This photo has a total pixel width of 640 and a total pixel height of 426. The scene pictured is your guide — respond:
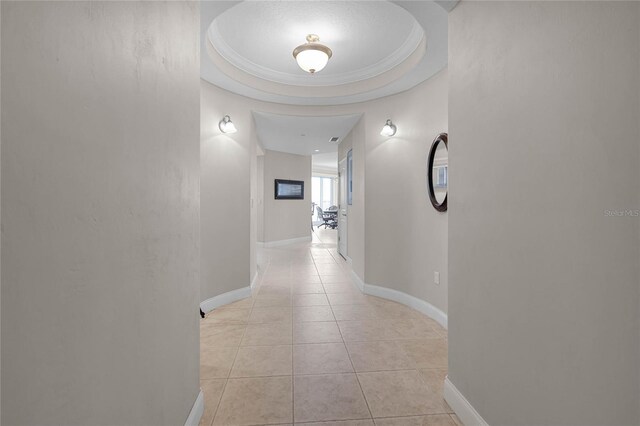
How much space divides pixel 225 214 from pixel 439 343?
2.58 metres

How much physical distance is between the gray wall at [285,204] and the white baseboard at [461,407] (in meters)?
6.20

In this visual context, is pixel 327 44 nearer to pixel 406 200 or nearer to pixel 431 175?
pixel 431 175

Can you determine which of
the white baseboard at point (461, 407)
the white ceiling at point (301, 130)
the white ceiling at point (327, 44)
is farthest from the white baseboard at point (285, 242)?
the white baseboard at point (461, 407)

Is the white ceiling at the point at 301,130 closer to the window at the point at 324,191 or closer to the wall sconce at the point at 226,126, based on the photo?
the wall sconce at the point at 226,126

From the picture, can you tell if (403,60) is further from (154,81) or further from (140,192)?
(140,192)

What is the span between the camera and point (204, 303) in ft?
10.3

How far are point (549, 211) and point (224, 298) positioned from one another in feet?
10.5

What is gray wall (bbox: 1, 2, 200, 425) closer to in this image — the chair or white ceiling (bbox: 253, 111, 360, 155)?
white ceiling (bbox: 253, 111, 360, 155)

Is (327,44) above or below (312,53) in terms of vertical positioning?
above

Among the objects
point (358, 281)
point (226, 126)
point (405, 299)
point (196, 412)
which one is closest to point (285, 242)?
point (358, 281)

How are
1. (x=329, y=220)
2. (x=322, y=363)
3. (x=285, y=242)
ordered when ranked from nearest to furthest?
(x=322, y=363)
(x=285, y=242)
(x=329, y=220)

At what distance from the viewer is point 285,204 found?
315 inches

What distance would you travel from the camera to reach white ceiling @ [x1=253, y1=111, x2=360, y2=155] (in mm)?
4133

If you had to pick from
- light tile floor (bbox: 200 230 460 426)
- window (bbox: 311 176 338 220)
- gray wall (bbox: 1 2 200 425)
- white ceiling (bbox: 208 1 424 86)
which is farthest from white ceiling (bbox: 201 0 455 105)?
window (bbox: 311 176 338 220)
